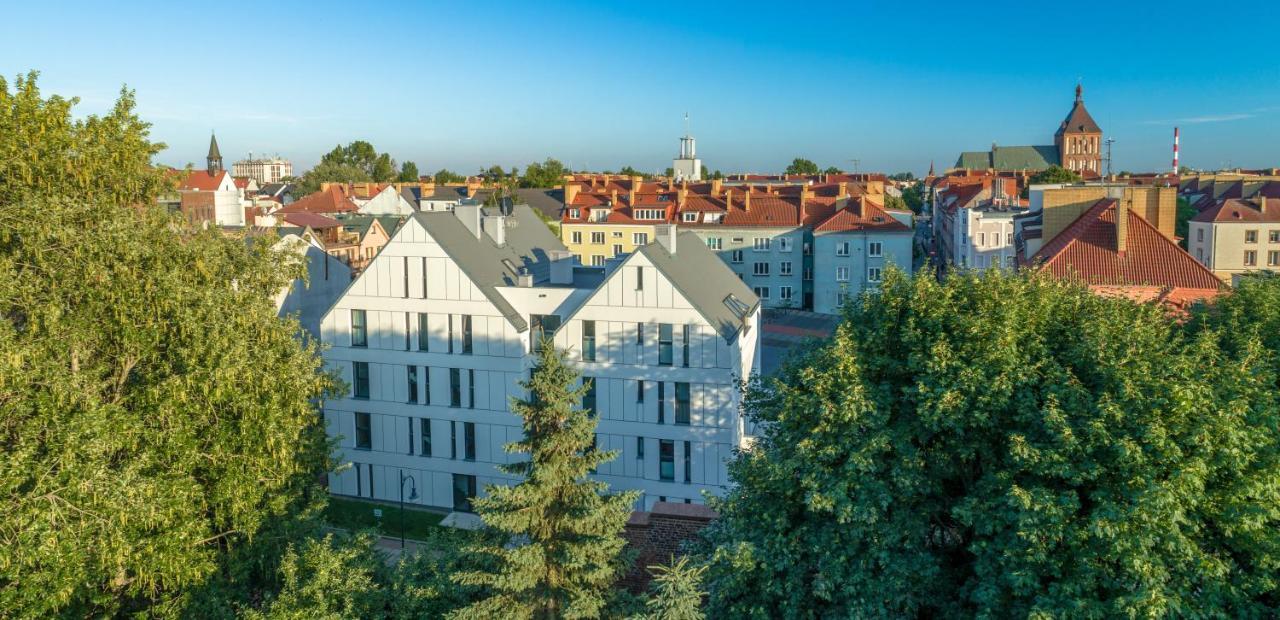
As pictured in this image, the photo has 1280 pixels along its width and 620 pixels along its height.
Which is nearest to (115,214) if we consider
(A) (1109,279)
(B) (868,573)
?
(B) (868,573)

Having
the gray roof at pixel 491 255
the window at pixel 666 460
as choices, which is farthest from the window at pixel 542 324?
the window at pixel 666 460

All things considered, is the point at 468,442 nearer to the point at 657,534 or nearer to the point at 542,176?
the point at 657,534

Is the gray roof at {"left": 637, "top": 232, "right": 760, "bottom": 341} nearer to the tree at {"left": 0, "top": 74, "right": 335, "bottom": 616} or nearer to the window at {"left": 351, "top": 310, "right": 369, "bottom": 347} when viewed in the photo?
the window at {"left": 351, "top": 310, "right": 369, "bottom": 347}

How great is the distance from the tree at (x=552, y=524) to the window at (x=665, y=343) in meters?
14.7

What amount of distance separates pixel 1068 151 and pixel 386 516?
153m

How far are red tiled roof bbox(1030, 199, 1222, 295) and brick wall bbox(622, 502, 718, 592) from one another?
20.2 m

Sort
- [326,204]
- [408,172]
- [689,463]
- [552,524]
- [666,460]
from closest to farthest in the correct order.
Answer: [552,524], [689,463], [666,460], [326,204], [408,172]

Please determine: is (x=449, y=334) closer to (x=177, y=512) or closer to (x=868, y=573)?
(x=177, y=512)

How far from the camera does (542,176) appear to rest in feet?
445

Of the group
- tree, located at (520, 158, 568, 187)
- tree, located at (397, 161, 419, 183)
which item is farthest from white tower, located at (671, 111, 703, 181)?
tree, located at (397, 161, 419, 183)

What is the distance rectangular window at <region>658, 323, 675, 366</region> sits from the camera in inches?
1259

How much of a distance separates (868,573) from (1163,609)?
4737 millimetres

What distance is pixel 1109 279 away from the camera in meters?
34.1

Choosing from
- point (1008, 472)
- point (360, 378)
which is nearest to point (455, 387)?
point (360, 378)
